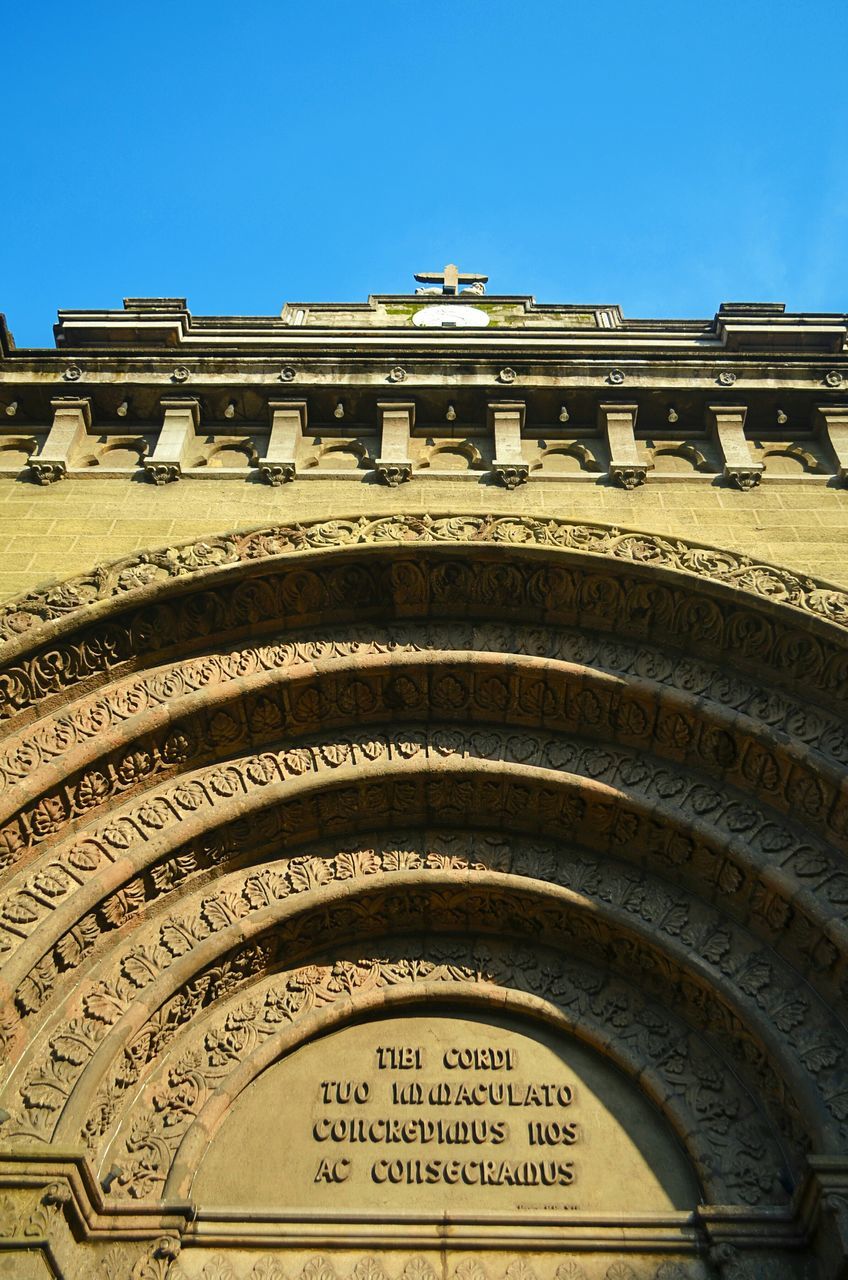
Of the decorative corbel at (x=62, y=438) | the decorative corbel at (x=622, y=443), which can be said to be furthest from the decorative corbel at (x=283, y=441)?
the decorative corbel at (x=622, y=443)

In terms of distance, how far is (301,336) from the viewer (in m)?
13.4

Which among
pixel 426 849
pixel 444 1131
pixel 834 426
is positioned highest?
pixel 834 426

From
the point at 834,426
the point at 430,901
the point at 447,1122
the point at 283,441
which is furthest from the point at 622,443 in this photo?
the point at 447,1122

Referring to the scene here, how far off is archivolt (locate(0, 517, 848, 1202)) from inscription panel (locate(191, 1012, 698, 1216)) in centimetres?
27

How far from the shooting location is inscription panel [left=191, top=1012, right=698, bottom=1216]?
7457mm

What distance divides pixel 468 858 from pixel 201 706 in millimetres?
2509

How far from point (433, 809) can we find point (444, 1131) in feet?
8.11

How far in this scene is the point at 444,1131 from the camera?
7.78 m

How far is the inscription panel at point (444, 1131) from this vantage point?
7.46 meters

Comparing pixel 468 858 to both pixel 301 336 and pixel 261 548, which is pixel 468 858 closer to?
pixel 261 548

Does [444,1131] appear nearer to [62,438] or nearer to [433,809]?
[433,809]

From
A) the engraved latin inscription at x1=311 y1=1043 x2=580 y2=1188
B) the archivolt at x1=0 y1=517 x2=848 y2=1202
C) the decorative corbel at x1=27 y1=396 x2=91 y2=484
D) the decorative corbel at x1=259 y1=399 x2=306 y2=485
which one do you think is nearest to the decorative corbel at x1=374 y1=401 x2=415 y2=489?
the decorative corbel at x1=259 y1=399 x2=306 y2=485

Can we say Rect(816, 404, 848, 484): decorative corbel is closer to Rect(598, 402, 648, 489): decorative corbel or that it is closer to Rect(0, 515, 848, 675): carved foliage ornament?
Rect(598, 402, 648, 489): decorative corbel

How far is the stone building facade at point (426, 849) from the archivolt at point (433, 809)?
3cm
